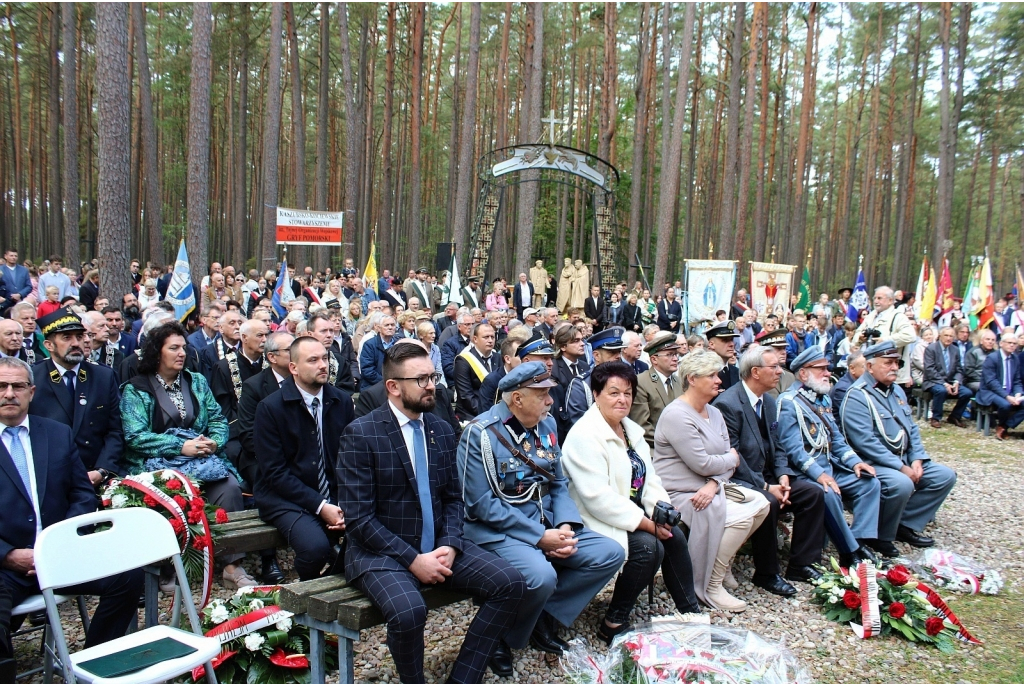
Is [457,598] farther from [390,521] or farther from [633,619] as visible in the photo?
[633,619]

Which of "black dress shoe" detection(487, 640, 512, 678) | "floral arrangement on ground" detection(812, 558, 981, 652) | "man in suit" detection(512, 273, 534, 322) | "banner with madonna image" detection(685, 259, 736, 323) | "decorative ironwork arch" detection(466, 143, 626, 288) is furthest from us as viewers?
"man in suit" detection(512, 273, 534, 322)

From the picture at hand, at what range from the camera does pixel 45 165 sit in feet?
103

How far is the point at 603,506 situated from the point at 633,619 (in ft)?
2.84

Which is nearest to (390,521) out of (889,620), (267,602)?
(267,602)

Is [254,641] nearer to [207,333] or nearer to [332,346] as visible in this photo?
[332,346]

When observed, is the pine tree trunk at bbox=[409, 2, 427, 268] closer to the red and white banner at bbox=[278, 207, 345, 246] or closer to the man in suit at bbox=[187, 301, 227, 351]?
the red and white banner at bbox=[278, 207, 345, 246]

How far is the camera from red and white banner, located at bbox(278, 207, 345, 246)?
1545cm

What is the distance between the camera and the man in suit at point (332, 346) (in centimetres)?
582

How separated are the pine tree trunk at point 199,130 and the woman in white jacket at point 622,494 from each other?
30.2 feet

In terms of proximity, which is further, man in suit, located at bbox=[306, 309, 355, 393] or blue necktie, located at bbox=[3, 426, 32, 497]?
man in suit, located at bbox=[306, 309, 355, 393]

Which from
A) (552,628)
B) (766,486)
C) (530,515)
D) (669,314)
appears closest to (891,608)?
(766,486)

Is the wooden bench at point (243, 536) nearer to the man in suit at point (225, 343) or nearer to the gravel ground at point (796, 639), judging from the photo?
the gravel ground at point (796, 639)

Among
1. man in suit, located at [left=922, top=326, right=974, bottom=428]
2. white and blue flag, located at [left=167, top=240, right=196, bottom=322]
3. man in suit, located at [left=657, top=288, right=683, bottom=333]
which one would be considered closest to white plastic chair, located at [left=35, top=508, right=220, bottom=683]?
white and blue flag, located at [left=167, top=240, right=196, bottom=322]

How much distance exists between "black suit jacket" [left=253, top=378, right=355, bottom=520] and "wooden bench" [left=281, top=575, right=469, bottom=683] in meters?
0.71
